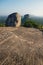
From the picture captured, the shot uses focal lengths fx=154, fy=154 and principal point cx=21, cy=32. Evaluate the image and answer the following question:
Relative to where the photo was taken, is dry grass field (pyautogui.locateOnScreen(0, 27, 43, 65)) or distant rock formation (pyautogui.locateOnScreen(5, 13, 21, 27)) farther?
distant rock formation (pyautogui.locateOnScreen(5, 13, 21, 27))

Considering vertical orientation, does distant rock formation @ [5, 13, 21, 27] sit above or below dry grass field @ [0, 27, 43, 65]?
below

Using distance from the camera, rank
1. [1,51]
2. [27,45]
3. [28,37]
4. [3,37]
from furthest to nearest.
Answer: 1. [28,37]
2. [3,37]
3. [27,45]
4. [1,51]

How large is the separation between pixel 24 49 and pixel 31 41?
3.54 ft

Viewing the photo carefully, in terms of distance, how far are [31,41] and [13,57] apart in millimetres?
1843

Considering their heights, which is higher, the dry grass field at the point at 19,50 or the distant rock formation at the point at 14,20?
the dry grass field at the point at 19,50

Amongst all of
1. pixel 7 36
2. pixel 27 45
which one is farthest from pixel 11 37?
pixel 27 45

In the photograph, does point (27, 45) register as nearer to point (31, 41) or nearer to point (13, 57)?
point (31, 41)

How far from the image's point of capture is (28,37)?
25.6 ft

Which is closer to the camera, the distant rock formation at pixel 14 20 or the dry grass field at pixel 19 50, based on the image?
the dry grass field at pixel 19 50

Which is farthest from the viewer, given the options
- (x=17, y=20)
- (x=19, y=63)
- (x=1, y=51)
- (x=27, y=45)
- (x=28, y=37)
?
(x=17, y=20)

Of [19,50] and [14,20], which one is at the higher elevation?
[19,50]

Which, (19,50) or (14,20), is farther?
(14,20)

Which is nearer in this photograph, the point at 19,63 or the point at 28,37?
the point at 19,63

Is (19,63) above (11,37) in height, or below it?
below
